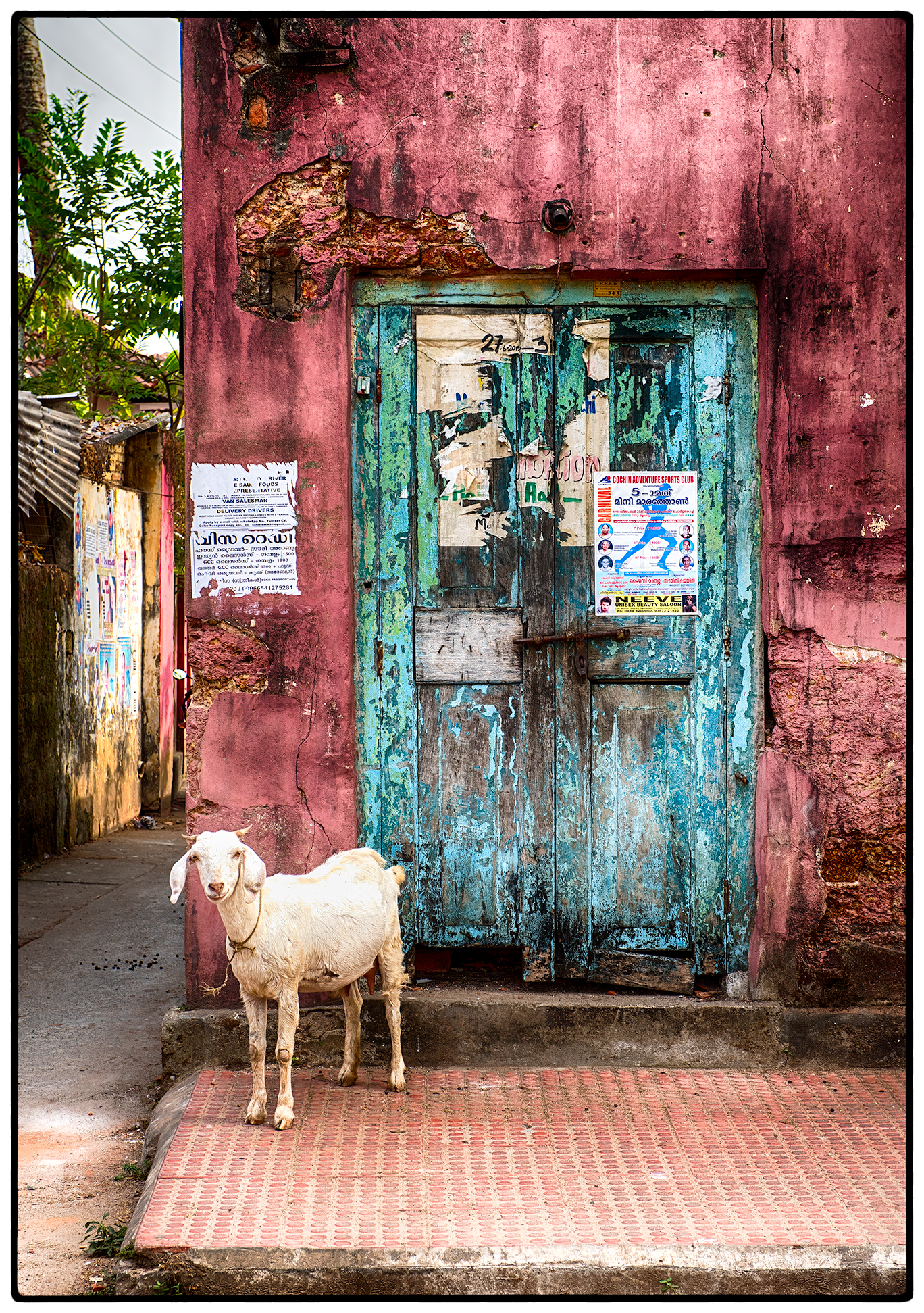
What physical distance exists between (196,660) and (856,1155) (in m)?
3.03

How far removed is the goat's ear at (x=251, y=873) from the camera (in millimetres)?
3652

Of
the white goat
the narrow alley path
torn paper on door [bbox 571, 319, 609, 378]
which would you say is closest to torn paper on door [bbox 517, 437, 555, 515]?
torn paper on door [bbox 571, 319, 609, 378]

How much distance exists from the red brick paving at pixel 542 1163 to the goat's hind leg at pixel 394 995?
0.33ft

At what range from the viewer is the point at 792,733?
4.56 metres

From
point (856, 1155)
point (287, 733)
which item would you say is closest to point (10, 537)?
point (287, 733)

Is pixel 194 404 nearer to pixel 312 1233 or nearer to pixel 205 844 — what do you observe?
pixel 205 844

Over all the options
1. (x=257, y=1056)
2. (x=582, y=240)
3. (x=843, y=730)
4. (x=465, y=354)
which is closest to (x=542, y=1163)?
(x=257, y=1056)

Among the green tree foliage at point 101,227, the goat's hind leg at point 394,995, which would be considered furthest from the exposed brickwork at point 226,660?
the green tree foliage at point 101,227

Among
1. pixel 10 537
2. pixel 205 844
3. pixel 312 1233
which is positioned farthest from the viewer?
pixel 10 537

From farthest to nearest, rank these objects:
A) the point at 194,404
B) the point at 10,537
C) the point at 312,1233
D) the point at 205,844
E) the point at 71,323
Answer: the point at 71,323
the point at 194,404
the point at 10,537
the point at 205,844
the point at 312,1233

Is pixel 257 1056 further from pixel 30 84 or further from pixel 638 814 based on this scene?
pixel 30 84

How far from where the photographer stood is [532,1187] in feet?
11.3

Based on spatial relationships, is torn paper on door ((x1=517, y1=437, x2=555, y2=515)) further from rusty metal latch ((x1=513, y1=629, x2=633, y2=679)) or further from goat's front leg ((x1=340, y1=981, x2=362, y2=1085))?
goat's front leg ((x1=340, y1=981, x2=362, y2=1085))

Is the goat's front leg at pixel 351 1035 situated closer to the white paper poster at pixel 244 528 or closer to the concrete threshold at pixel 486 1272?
the concrete threshold at pixel 486 1272
